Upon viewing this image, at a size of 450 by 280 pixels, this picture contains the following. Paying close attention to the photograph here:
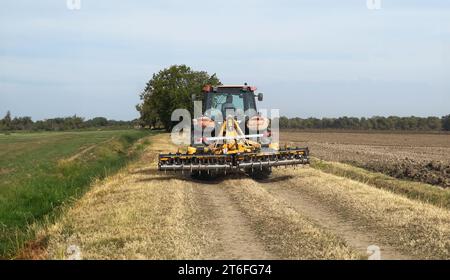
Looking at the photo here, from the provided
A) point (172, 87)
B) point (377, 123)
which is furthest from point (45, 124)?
point (377, 123)

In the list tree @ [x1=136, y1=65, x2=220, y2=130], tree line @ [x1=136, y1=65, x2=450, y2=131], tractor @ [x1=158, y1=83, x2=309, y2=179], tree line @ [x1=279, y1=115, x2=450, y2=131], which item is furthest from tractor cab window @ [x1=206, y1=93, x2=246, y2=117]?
tree line @ [x1=279, y1=115, x2=450, y2=131]

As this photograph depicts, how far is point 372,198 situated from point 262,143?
553 centimetres

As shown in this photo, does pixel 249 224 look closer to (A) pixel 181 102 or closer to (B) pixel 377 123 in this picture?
(A) pixel 181 102

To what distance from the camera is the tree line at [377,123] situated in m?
85.3

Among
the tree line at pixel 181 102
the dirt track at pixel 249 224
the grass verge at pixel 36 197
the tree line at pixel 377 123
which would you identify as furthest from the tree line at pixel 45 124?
the dirt track at pixel 249 224

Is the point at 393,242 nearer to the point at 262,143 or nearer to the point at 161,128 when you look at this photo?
the point at 262,143

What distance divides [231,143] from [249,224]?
5999 mm

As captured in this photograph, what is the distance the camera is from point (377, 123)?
93812 millimetres

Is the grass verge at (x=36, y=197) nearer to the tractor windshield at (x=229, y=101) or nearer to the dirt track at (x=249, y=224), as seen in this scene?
the dirt track at (x=249, y=224)

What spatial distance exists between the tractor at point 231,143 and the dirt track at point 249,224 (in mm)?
1126

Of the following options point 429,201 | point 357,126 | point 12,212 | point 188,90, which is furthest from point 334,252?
point 357,126

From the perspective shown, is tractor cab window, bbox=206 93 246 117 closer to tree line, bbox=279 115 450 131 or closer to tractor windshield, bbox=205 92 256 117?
tractor windshield, bbox=205 92 256 117

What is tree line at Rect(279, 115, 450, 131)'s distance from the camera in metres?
85.3

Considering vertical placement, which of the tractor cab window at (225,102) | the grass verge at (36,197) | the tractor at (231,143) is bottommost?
the grass verge at (36,197)
